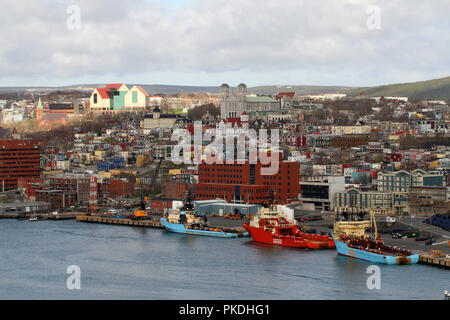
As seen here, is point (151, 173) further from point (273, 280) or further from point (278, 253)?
point (273, 280)

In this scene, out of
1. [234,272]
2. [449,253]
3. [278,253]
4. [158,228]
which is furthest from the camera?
[158,228]

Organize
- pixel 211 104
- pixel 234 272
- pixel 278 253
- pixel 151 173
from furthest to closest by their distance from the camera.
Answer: pixel 211 104 → pixel 151 173 → pixel 278 253 → pixel 234 272

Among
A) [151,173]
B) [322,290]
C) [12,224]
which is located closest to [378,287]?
[322,290]

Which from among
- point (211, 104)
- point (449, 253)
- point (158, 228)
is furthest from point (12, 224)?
point (211, 104)

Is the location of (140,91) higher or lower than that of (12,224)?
higher

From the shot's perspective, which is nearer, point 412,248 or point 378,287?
point 378,287

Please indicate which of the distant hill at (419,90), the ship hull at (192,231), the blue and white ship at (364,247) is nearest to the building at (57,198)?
the ship hull at (192,231)

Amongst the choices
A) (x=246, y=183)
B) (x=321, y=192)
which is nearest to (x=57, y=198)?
(x=246, y=183)
